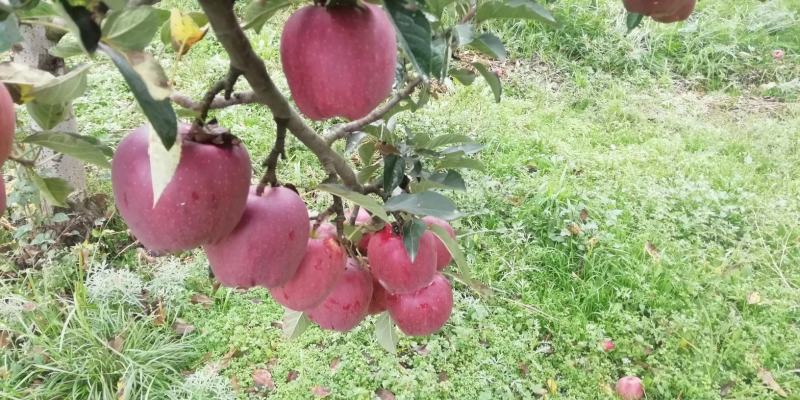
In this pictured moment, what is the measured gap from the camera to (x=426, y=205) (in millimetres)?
594

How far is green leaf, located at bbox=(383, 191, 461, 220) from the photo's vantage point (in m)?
0.58

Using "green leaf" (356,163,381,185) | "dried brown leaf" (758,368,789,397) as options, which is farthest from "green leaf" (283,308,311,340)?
"dried brown leaf" (758,368,789,397)

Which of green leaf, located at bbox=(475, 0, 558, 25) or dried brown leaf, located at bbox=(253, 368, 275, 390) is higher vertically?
green leaf, located at bbox=(475, 0, 558, 25)

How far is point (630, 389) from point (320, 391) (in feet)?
2.73

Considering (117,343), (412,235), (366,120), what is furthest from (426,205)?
(117,343)

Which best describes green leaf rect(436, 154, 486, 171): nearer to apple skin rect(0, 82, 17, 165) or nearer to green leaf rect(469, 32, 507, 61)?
green leaf rect(469, 32, 507, 61)

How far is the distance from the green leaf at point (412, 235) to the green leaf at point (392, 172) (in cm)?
5

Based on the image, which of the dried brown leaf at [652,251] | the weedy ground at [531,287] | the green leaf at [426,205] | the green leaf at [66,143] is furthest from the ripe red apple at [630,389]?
the green leaf at [66,143]

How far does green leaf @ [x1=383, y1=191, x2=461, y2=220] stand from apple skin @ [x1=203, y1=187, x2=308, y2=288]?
0.10m

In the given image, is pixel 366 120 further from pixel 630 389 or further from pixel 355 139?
pixel 630 389

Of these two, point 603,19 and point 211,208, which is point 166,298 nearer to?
point 211,208

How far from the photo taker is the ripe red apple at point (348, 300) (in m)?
0.68

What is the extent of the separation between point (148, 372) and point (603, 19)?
300 cm

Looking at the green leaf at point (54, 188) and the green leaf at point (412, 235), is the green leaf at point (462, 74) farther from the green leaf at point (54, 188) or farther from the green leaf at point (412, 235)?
the green leaf at point (54, 188)
